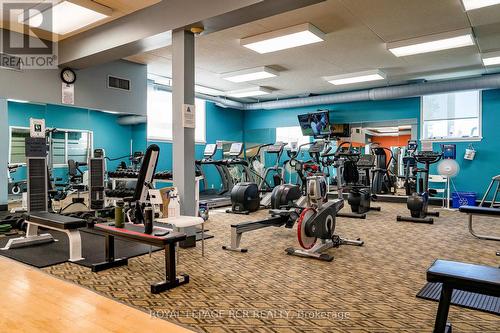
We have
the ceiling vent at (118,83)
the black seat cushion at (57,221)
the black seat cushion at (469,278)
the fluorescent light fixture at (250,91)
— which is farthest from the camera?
the fluorescent light fixture at (250,91)

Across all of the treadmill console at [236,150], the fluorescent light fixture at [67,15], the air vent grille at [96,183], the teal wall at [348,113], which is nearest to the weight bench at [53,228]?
the air vent grille at [96,183]

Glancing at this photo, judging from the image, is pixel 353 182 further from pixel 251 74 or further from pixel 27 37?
pixel 27 37

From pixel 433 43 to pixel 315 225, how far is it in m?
4.59

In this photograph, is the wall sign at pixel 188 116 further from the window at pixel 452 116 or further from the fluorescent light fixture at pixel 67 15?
the window at pixel 452 116

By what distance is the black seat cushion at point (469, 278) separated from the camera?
191 cm

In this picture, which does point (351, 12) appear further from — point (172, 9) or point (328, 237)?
point (328, 237)

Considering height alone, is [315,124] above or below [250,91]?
below

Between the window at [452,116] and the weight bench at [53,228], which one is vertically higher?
the window at [452,116]

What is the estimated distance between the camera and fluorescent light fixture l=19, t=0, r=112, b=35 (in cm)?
474

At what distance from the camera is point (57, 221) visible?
3.80m

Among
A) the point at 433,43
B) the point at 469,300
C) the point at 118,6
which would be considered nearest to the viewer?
the point at 469,300

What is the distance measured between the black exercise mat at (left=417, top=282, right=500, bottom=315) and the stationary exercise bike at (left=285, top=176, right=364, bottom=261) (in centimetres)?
114

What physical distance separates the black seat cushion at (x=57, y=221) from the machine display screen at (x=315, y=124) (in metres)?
8.61

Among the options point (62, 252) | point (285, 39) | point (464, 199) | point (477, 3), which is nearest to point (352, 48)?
point (285, 39)
